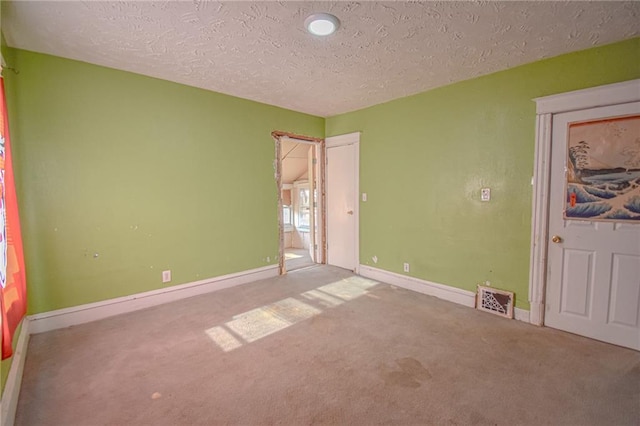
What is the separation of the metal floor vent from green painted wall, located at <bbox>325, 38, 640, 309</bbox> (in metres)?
0.07

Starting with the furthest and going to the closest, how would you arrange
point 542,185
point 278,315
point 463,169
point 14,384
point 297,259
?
point 297,259, point 463,169, point 278,315, point 542,185, point 14,384

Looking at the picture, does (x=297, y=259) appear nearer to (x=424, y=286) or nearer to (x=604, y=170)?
(x=424, y=286)

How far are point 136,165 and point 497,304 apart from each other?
406 centimetres

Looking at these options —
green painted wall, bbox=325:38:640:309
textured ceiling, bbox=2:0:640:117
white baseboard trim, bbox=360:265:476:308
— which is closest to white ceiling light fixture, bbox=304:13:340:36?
textured ceiling, bbox=2:0:640:117

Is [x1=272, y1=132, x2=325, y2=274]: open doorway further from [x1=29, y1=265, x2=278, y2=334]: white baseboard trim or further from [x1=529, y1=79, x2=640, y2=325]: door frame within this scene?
[x1=529, y1=79, x2=640, y2=325]: door frame

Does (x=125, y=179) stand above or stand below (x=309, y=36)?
below

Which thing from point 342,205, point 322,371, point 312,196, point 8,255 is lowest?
point 322,371

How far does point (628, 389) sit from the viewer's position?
1891mm

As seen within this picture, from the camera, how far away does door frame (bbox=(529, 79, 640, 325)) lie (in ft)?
8.32

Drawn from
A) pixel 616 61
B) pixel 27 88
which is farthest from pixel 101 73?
pixel 616 61

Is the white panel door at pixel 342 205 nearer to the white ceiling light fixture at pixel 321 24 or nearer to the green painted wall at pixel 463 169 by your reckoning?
the green painted wall at pixel 463 169

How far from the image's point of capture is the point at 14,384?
1.76 metres

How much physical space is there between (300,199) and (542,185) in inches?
206

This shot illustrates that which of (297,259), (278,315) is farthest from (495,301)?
(297,259)
